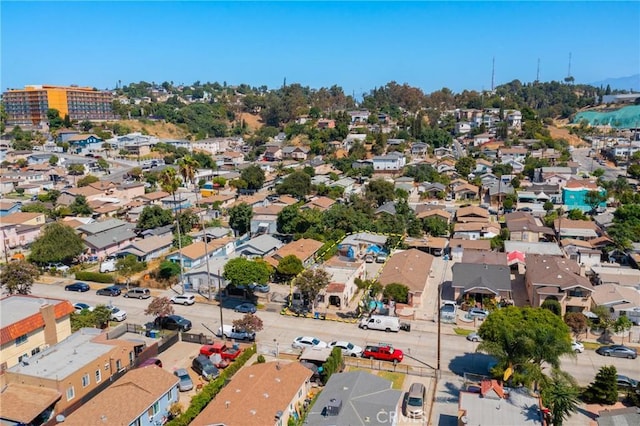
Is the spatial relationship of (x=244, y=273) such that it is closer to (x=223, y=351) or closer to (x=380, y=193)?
(x=223, y=351)

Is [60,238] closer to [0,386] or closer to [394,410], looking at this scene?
[0,386]

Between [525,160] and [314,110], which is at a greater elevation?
[314,110]

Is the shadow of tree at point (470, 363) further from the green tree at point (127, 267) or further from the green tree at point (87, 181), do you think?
the green tree at point (87, 181)

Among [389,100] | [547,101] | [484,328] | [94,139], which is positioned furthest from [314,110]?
[484,328]

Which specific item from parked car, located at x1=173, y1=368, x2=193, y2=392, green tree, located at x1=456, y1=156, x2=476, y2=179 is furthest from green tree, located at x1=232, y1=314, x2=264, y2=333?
green tree, located at x1=456, y1=156, x2=476, y2=179

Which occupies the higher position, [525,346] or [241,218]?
[241,218]

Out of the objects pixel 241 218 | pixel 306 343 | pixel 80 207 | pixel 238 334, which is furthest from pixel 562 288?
pixel 80 207
